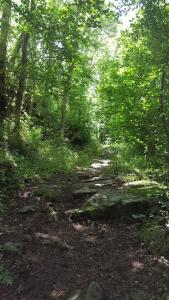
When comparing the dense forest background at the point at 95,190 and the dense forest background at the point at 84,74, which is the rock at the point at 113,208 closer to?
the dense forest background at the point at 95,190

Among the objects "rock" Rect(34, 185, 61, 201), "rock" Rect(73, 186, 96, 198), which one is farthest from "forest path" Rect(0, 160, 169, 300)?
"rock" Rect(73, 186, 96, 198)

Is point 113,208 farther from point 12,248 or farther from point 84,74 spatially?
point 84,74

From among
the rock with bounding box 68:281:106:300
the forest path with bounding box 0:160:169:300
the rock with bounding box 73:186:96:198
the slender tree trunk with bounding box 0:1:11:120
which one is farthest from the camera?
the slender tree trunk with bounding box 0:1:11:120

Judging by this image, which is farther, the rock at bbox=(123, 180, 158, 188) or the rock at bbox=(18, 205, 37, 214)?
the rock at bbox=(123, 180, 158, 188)

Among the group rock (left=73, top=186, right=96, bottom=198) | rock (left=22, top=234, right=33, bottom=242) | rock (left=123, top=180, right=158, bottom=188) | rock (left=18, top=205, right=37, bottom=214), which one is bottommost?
rock (left=22, top=234, right=33, bottom=242)

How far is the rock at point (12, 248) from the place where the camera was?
19.0 ft

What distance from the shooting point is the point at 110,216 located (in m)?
8.05

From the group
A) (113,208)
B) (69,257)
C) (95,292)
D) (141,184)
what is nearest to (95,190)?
(141,184)

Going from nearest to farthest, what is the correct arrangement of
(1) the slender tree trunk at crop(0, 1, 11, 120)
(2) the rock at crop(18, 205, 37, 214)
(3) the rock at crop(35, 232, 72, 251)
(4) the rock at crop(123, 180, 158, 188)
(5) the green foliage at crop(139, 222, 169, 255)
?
(5) the green foliage at crop(139, 222, 169, 255) → (3) the rock at crop(35, 232, 72, 251) → (2) the rock at crop(18, 205, 37, 214) → (4) the rock at crop(123, 180, 158, 188) → (1) the slender tree trunk at crop(0, 1, 11, 120)

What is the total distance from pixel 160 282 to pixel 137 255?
98 cm

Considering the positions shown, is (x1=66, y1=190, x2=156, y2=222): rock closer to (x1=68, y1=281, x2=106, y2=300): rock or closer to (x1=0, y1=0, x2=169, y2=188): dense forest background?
(x1=0, y1=0, x2=169, y2=188): dense forest background

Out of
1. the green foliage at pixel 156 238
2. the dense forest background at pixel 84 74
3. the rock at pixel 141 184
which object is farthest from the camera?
the rock at pixel 141 184

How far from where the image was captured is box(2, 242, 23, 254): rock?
5.79 m

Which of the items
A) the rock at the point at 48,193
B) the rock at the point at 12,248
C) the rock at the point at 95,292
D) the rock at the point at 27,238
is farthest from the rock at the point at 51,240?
the rock at the point at 48,193
